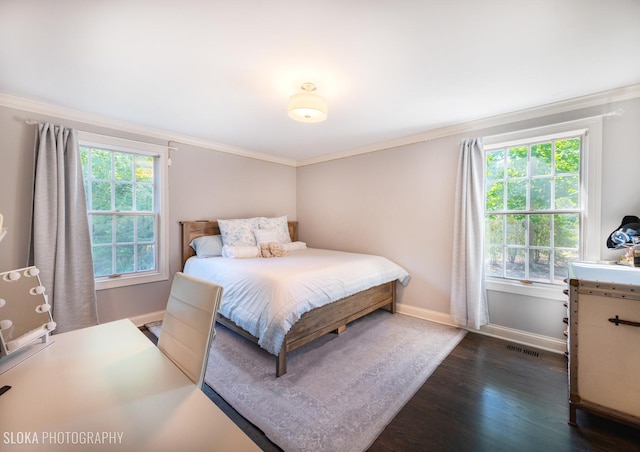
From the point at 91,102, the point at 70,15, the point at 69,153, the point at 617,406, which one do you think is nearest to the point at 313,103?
the point at 70,15

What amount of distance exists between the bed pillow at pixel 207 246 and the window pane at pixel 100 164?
1.19 metres

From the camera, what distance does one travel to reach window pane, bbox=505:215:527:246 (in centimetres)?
268

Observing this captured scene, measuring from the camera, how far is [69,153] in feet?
8.27

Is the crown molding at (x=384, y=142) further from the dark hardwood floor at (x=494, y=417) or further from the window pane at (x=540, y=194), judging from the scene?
the dark hardwood floor at (x=494, y=417)

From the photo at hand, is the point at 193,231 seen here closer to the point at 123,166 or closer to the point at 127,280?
the point at 127,280

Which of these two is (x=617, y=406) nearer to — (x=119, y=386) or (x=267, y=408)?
(x=267, y=408)

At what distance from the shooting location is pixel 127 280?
2938 millimetres

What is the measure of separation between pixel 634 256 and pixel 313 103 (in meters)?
2.57

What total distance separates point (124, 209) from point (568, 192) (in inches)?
184

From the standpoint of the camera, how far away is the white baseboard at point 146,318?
9.77ft

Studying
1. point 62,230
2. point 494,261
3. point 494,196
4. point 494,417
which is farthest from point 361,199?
point 62,230

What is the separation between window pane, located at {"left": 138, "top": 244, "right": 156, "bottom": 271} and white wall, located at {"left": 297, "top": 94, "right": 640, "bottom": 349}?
91.5 inches

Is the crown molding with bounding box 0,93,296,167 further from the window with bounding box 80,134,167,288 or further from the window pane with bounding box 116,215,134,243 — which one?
the window pane with bounding box 116,215,134,243

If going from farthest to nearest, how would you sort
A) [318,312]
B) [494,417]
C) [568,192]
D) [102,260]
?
1. [102,260]
2. [568,192]
3. [318,312]
4. [494,417]
